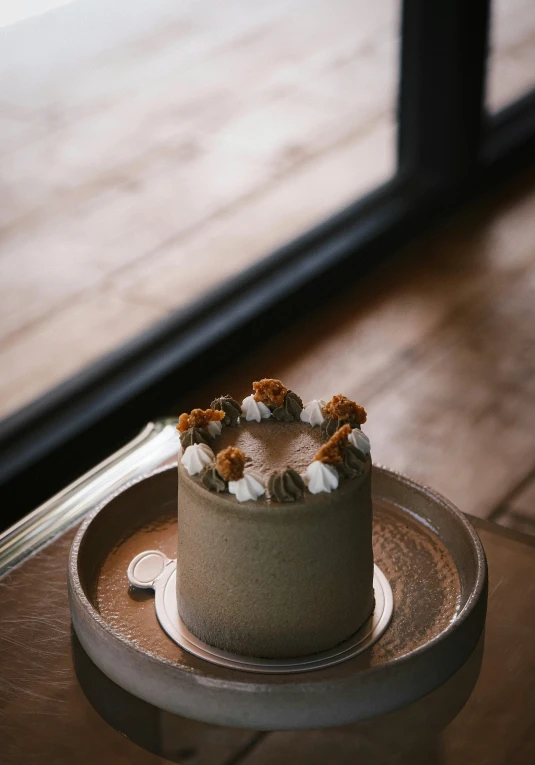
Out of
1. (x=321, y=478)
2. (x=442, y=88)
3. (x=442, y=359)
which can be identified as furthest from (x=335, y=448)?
(x=442, y=88)

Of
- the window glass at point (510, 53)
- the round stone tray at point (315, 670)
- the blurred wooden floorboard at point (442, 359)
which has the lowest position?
the blurred wooden floorboard at point (442, 359)

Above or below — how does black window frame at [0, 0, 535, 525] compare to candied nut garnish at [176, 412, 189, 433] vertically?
below

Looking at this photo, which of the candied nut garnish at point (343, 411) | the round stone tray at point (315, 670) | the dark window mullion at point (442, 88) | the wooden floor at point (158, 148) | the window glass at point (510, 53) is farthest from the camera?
the window glass at point (510, 53)

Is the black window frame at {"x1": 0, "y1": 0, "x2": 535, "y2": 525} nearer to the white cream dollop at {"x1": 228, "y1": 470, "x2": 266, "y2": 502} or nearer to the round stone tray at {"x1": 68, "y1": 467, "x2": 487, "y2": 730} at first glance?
the round stone tray at {"x1": 68, "y1": 467, "x2": 487, "y2": 730}

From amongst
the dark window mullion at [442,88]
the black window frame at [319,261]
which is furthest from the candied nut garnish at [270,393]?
the dark window mullion at [442,88]

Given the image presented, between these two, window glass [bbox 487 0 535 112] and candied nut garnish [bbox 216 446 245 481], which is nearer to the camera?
candied nut garnish [bbox 216 446 245 481]

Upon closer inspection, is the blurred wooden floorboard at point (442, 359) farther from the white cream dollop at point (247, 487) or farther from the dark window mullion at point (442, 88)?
the white cream dollop at point (247, 487)

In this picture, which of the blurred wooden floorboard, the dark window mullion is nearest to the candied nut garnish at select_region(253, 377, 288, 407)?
the blurred wooden floorboard

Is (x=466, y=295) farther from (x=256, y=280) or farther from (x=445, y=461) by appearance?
(x=445, y=461)

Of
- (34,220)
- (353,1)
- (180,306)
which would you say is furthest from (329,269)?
(34,220)
